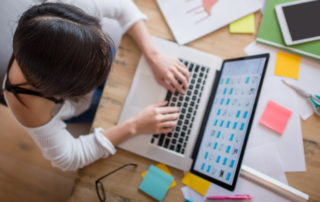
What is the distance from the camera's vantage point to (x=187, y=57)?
773mm

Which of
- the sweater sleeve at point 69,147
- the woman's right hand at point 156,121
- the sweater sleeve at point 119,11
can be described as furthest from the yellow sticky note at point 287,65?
the sweater sleeve at point 69,147

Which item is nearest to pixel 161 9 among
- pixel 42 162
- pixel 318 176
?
pixel 318 176

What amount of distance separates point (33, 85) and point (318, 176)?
92 cm

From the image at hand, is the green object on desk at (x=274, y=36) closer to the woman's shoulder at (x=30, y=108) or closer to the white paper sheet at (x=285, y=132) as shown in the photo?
the white paper sheet at (x=285, y=132)

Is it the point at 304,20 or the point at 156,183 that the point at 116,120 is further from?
the point at 304,20

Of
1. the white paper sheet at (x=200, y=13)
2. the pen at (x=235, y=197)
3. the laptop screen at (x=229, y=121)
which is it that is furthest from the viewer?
the white paper sheet at (x=200, y=13)

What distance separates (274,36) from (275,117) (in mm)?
293

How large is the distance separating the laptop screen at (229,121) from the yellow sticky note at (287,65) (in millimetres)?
204

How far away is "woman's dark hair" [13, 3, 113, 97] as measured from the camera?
0.49m

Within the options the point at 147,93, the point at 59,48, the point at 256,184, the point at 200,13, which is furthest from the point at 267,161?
the point at 59,48

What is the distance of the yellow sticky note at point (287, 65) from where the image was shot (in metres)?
0.78

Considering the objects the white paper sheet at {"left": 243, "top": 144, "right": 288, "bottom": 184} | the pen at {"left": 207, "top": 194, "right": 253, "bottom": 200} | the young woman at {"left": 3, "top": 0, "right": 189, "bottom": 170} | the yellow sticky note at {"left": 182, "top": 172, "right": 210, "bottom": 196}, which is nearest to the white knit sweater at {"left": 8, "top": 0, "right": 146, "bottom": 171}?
the young woman at {"left": 3, "top": 0, "right": 189, "bottom": 170}

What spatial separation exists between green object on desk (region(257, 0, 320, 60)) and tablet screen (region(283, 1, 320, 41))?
0.03 metres

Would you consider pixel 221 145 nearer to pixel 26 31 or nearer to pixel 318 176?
pixel 318 176
